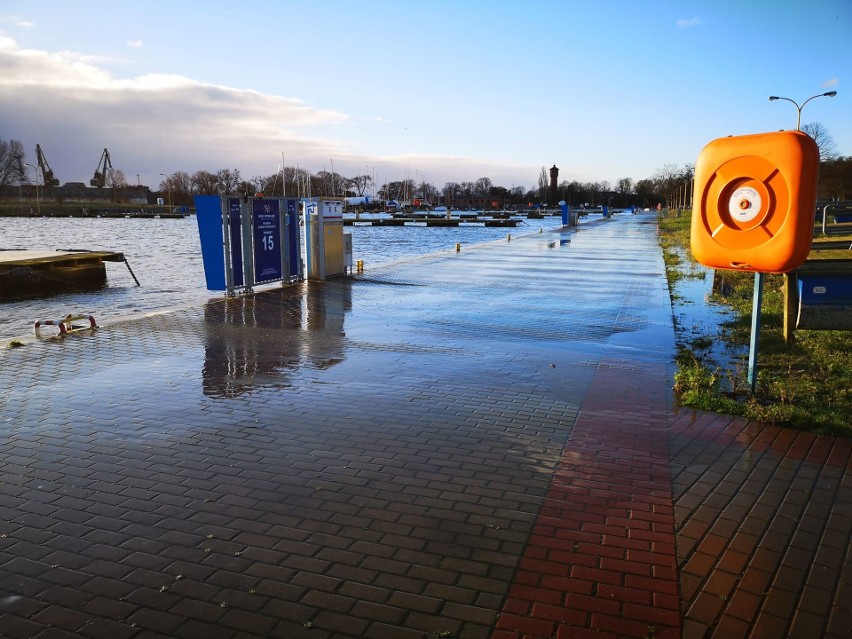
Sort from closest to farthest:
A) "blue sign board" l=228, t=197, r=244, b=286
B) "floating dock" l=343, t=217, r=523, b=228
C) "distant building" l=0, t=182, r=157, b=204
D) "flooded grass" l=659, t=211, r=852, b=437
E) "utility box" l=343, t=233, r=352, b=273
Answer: "flooded grass" l=659, t=211, r=852, b=437, "blue sign board" l=228, t=197, r=244, b=286, "utility box" l=343, t=233, r=352, b=273, "floating dock" l=343, t=217, r=523, b=228, "distant building" l=0, t=182, r=157, b=204

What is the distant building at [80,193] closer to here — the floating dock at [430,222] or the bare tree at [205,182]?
the bare tree at [205,182]

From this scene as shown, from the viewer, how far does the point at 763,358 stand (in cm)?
800

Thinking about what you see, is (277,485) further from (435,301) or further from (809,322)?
(435,301)

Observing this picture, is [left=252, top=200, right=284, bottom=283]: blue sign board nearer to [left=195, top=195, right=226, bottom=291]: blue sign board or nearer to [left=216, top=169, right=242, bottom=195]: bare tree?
[left=195, top=195, right=226, bottom=291]: blue sign board

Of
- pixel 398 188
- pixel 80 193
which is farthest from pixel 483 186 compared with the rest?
pixel 80 193

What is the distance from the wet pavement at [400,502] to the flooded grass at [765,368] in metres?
0.35

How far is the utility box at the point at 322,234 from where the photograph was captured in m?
15.6

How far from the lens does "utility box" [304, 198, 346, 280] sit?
15.6 meters

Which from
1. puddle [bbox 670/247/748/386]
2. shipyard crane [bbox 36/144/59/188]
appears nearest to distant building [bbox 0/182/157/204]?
shipyard crane [bbox 36/144/59/188]

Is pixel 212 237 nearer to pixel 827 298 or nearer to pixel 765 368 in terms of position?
pixel 765 368

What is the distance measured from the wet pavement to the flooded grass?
0.35m

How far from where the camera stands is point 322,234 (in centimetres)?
1594

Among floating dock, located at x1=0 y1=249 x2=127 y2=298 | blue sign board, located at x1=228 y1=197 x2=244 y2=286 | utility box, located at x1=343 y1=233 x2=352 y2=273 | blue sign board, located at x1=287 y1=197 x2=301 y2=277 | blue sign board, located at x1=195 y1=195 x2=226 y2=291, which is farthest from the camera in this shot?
floating dock, located at x1=0 y1=249 x2=127 y2=298

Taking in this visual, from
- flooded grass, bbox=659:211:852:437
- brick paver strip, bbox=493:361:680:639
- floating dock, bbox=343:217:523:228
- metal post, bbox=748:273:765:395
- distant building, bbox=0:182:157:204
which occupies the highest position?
distant building, bbox=0:182:157:204
